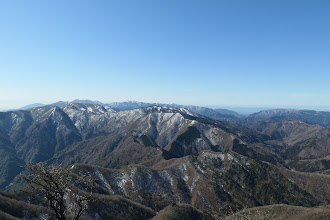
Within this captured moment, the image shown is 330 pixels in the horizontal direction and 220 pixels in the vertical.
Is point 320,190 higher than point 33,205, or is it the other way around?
point 33,205

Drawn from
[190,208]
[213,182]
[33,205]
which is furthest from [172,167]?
[33,205]

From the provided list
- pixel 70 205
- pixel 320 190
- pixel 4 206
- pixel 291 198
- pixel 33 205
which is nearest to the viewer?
pixel 4 206

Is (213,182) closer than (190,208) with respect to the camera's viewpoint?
No

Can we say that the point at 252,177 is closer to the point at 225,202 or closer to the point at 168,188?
the point at 225,202

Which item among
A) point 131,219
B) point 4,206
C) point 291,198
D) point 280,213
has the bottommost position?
point 291,198

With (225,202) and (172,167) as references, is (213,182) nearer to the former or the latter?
(225,202)

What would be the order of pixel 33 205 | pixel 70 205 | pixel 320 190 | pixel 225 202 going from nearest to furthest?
pixel 33 205
pixel 70 205
pixel 225 202
pixel 320 190

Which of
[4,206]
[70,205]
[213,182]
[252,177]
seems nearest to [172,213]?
[70,205]

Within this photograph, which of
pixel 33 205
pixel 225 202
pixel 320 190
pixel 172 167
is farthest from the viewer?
pixel 172 167

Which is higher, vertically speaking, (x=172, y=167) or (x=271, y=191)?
(x=172, y=167)
